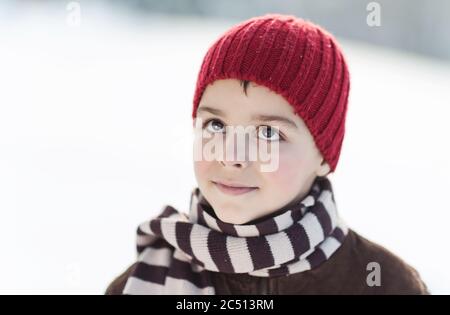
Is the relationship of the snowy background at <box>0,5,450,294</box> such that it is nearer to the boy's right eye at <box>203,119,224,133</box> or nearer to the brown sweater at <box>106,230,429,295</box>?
the brown sweater at <box>106,230,429,295</box>

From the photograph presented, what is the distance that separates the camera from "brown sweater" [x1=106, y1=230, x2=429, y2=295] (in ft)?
3.99

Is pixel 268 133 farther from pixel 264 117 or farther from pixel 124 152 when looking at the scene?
pixel 124 152

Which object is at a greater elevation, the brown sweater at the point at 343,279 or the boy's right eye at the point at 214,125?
the boy's right eye at the point at 214,125

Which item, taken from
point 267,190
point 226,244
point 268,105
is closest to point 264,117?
point 268,105

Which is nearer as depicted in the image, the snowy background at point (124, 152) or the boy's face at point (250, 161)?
the boy's face at point (250, 161)

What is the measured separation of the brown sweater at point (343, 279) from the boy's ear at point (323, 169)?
0.48 feet

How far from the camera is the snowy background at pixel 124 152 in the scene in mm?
1959

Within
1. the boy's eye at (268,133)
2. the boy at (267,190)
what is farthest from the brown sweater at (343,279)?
the boy's eye at (268,133)

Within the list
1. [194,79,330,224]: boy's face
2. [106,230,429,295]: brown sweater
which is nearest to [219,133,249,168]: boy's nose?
[194,79,330,224]: boy's face

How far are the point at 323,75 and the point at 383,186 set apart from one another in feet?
4.99

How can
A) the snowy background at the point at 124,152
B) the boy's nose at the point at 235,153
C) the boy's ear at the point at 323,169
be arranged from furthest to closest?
the snowy background at the point at 124,152, the boy's ear at the point at 323,169, the boy's nose at the point at 235,153

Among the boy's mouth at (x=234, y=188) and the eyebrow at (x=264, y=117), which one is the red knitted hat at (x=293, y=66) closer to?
the eyebrow at (x=264, y=117)
